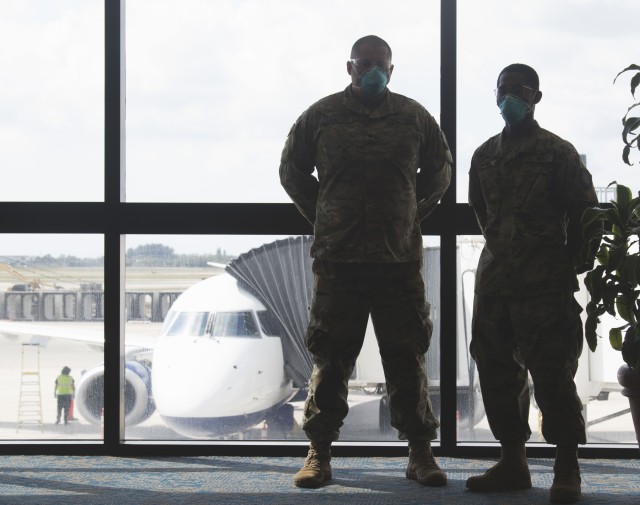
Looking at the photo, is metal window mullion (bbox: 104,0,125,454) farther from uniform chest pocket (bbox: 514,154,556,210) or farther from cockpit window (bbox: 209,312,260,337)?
uniform chest pocket (bbox: 514,154,556,210)

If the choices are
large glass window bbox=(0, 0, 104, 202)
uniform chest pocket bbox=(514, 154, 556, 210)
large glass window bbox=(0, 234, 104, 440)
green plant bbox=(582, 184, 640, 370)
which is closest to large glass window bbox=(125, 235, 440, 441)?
large glass window bbox=(0, 234, 104, 440)

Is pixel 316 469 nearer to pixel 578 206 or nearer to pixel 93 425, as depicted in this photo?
pixel 93 425

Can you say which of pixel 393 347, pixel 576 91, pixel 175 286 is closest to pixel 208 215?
pixel 175 286

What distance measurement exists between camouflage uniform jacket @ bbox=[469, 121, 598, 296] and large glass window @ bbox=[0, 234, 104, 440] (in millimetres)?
1486

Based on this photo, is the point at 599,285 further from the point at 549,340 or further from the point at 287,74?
the point at 287,74

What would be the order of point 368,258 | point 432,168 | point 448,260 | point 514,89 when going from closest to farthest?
point 514,89 < point 368,258 < point 432,168 < point 448,260

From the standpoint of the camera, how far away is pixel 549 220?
7.85ft

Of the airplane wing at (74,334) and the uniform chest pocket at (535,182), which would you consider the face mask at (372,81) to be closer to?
the uniform chest pocket at (535,182)

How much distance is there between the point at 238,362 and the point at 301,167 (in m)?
0.85

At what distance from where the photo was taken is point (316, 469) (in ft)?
8.28

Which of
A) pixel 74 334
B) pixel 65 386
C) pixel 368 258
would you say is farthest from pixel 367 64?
pixel 65 386

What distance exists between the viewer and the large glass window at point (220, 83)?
10.1ft

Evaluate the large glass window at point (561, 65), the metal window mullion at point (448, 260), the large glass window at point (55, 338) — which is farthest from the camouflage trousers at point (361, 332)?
the large glass window at point (55, 338)

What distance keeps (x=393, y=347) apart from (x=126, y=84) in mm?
1454
